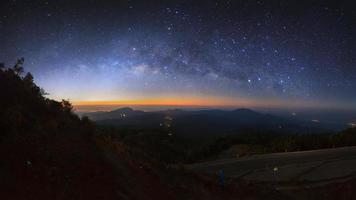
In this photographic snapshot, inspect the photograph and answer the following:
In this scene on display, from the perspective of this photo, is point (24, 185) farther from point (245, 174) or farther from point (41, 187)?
point (245, 174)

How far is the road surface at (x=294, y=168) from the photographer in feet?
57.1

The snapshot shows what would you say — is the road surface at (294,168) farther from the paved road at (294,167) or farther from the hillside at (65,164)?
the hillside at (65,164)

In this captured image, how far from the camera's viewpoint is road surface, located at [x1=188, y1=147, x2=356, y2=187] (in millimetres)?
17406

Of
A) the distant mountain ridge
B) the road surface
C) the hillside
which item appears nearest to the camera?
the hillside

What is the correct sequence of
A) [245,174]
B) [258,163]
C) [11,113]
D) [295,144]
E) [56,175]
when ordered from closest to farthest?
[56,175] < [11,113] < [245,174] < [258,163] < [295,144]

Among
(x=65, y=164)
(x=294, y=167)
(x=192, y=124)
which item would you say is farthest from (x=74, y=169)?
(x=192, y=124)

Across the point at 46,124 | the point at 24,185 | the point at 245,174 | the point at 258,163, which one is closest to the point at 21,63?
the point at 46,124

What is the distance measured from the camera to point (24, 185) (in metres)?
8.38

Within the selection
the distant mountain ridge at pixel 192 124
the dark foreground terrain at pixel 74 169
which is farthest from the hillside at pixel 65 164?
the distant mountain ridge at pixel 192 124

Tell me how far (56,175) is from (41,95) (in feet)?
20.6

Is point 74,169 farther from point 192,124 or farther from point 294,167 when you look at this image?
point 192,124

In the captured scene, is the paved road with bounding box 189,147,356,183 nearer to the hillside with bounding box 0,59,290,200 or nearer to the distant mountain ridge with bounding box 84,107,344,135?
the hillside with bounding box 0,59,290,200

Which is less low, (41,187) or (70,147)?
(70,147)

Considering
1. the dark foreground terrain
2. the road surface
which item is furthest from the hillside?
the road surface
